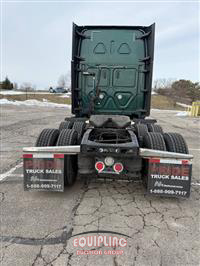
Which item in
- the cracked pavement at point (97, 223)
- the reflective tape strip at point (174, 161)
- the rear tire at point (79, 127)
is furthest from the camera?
the rear tire at point (79, 127)

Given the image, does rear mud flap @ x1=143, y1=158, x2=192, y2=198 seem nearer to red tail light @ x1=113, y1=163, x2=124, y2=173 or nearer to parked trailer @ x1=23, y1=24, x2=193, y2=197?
parked trailer @ x1=23, y1=24, x2=193, y2=197

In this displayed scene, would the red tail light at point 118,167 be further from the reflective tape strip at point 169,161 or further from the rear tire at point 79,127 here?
the rear tire at point 79,127

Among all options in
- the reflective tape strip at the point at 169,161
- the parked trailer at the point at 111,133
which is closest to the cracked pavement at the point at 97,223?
the parked trailer at the point at 111,133

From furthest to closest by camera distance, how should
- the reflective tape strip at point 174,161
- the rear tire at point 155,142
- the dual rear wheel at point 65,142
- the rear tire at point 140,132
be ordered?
the rear tire at point 140,132 → the dual rear wheel at point 65,142 → the rear tire at point 155,142 → the reflective tape strip at point 174,161

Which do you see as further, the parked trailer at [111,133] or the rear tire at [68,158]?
the rear tire at [68,158]

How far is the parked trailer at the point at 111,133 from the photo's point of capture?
2613 mm

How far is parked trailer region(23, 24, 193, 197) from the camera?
261cm

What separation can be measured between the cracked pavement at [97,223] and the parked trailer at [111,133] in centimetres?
25

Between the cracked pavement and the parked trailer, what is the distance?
247 millimetres

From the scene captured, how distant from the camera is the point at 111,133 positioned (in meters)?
3.37

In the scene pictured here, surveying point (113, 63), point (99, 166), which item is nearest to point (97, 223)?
point (99, 166)

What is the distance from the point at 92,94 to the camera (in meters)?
4.40

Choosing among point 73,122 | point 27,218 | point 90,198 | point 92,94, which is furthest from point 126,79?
point 27,218

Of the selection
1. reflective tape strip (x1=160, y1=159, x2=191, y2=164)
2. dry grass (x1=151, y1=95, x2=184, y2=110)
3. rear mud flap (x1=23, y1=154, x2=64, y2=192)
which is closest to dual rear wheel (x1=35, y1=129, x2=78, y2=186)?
rear mud flap (x1=23, y1=154, x2=64, y2=192)
